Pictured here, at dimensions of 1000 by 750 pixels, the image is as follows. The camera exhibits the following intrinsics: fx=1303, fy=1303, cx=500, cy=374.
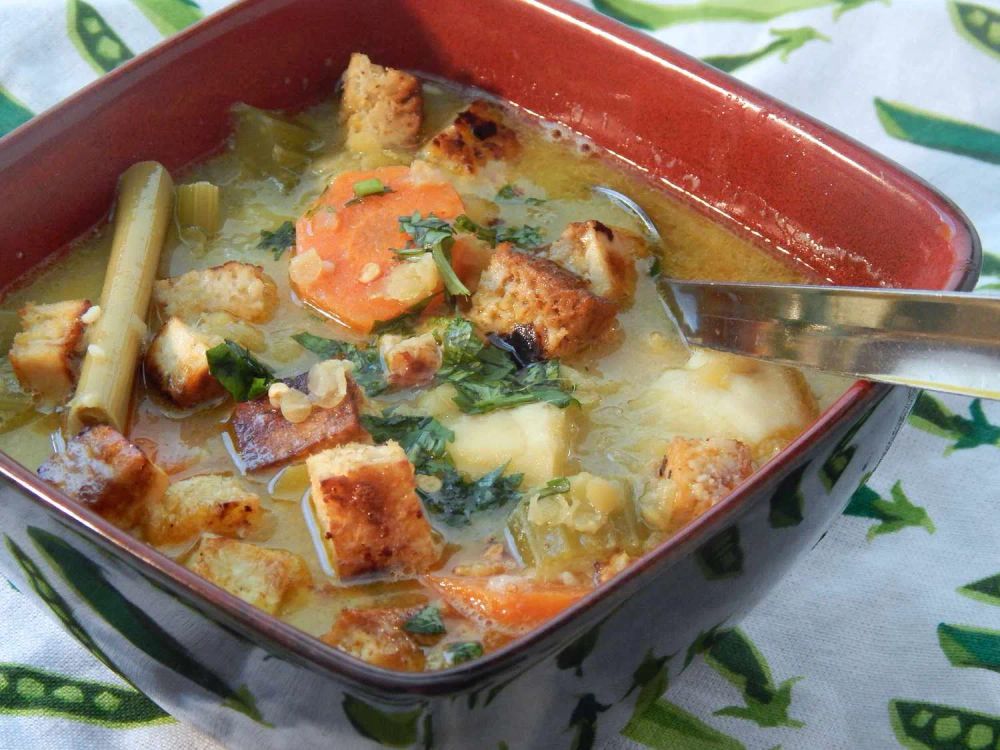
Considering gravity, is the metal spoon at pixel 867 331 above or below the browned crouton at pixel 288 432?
above

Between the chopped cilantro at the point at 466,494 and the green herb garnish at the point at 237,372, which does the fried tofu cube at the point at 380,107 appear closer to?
the green herb garnish at the point at 237,372

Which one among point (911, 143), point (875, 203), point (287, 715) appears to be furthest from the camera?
point (911, 143)

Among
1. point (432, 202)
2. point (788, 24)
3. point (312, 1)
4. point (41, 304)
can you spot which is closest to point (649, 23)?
point (788, 24)

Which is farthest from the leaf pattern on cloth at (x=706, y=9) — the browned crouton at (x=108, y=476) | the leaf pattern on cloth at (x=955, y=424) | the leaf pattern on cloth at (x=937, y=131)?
the browned crouton at (x=108, y=476)

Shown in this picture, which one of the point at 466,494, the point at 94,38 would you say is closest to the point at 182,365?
the point at 466,494

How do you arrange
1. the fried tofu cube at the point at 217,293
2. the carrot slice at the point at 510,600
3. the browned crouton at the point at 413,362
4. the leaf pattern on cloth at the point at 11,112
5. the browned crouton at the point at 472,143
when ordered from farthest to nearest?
the leaf pattern on cloth at the point at 11,112
the browned crouton at the point at 472,143
the fried tofu cube at the point at 217,293
the browned crouton at the point at 413,362
the carrot slice at the point at 510,600

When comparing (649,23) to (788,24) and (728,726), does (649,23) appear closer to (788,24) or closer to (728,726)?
(788,24)

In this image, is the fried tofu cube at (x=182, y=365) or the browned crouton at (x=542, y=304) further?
the browned crouton at (x=542, y=304)
